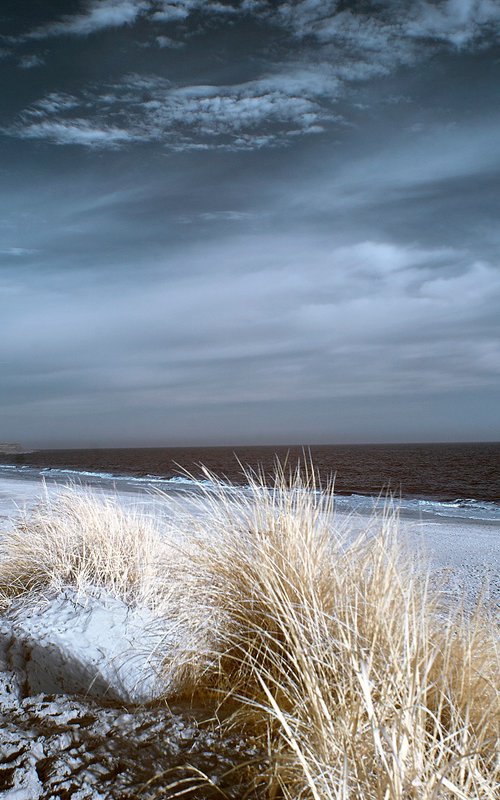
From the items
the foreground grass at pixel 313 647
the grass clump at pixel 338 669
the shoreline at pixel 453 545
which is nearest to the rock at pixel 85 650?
the foreground grass at pixel 313 647

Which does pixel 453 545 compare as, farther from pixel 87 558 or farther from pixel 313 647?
pixel 313 647

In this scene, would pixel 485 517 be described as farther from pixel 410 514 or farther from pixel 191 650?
pixel 191 650

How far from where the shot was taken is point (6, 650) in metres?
3.05

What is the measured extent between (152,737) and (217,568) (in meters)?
0.86

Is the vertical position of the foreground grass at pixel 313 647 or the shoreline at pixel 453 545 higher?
the foreground grass at pixel 313 647

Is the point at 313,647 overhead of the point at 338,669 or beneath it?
overhead

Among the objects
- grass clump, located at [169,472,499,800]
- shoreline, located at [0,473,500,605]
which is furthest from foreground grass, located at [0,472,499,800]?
shoreline, located at [0,473,500,605]

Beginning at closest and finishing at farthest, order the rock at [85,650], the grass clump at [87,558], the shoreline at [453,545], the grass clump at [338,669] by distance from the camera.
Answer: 1. the grass clump at [338,669]
2. the rock at [85,650]
3. the grass clump at [87,558]
4. the shoreline at [453,545]

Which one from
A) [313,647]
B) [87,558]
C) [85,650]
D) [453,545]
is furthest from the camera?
[453,545]

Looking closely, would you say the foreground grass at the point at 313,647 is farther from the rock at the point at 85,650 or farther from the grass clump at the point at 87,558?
the rock at the point at 85,650

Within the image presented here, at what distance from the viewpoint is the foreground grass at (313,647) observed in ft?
5.24

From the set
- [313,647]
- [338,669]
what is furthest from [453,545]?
[313,647]

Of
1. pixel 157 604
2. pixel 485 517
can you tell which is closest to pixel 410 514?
pixel 485 517

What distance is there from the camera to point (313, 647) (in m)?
2.02
